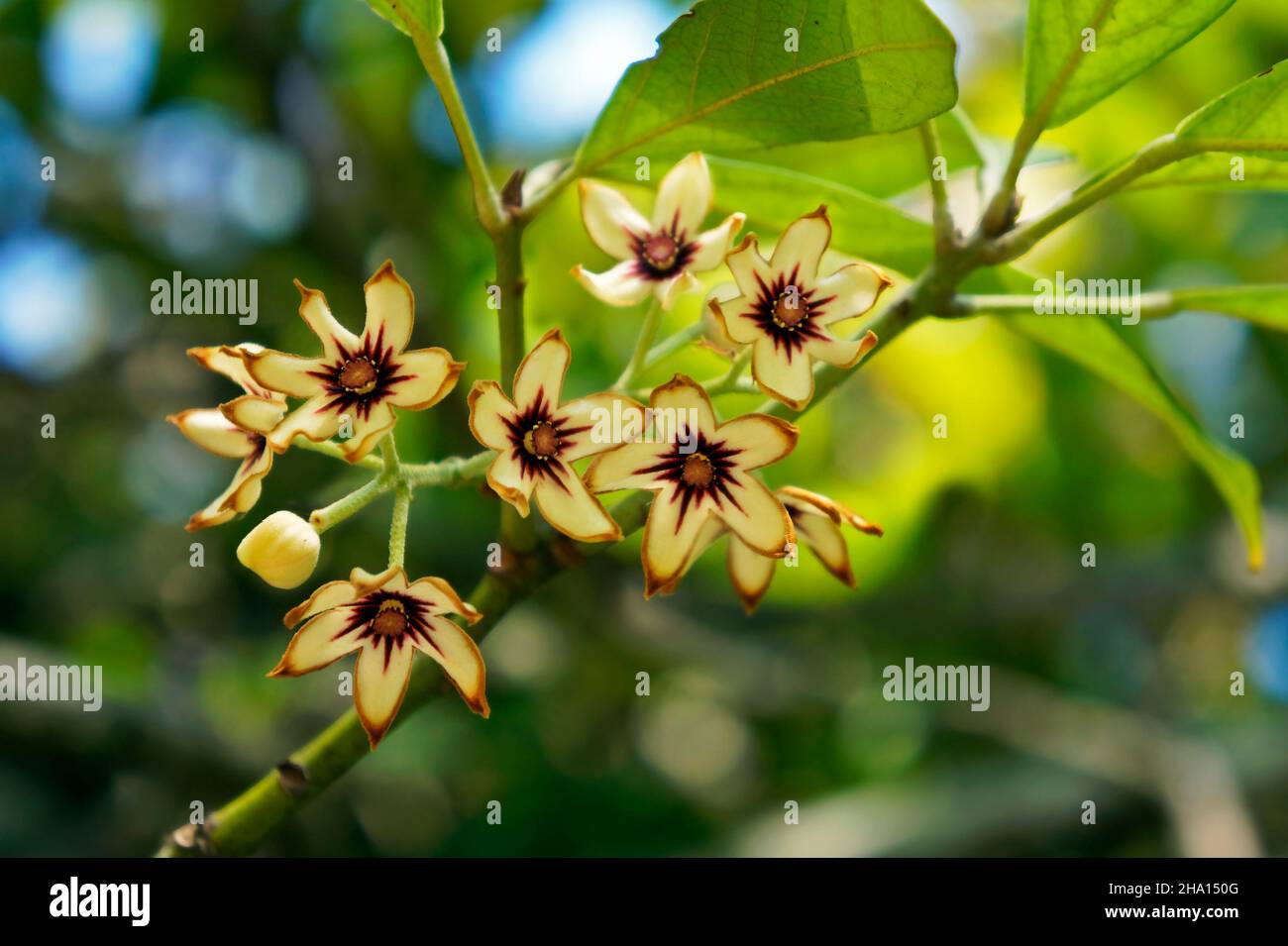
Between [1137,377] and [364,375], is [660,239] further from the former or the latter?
[1137,377]

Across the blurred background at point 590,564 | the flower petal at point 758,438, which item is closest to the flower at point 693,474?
the flower petal at point 758,438

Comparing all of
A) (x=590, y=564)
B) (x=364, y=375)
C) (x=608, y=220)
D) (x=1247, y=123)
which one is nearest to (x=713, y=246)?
(x=608, y=220)

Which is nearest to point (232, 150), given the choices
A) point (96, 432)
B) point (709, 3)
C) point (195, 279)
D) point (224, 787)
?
point (195, 279)

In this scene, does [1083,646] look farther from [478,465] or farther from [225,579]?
[478,465]

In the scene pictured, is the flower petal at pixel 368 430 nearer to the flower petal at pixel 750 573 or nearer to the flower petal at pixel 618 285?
the flower petal at pixel 618 285

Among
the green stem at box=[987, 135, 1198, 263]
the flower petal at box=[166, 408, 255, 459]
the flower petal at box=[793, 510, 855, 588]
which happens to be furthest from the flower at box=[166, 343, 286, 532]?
the green stem at box=[987, 135, 1198, 263]
